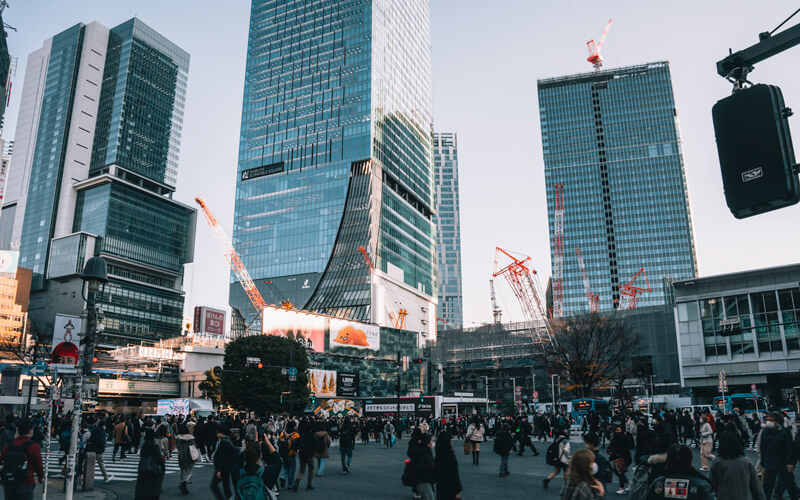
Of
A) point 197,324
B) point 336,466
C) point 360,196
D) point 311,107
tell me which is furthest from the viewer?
point 311,107

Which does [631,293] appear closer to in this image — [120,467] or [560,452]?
[120,467]

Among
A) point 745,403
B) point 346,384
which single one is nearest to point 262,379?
point 346,384

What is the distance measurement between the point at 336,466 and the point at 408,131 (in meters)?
147

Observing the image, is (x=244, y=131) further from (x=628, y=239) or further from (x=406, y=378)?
(x=628, y=239)

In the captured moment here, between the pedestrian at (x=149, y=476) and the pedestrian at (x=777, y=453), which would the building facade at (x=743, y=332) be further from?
the pedestrian at (x=149, y=476)

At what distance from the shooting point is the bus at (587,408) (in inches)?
2109

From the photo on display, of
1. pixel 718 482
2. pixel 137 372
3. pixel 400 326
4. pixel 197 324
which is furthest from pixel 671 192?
pixel 718 482

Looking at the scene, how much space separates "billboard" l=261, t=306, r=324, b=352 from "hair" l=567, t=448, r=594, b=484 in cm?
8065

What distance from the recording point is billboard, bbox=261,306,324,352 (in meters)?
87.0

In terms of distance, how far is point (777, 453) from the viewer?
1073 cm

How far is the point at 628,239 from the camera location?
555 feet

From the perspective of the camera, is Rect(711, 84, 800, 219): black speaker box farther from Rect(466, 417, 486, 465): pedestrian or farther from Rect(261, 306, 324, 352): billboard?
Rect(261, 306, 324, 352): billboard

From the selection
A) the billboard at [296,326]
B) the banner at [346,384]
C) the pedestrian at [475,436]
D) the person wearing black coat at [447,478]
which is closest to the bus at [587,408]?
the banner at [346,384]

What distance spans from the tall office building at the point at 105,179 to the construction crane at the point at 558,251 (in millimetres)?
104632
